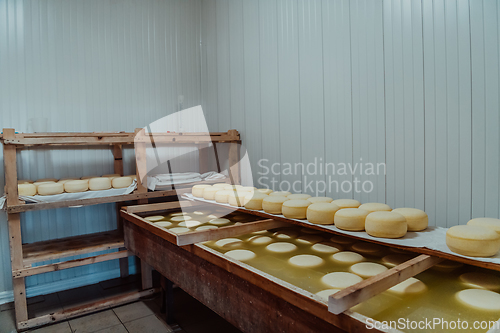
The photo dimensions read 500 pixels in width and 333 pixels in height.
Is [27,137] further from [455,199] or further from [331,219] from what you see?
[455,199]

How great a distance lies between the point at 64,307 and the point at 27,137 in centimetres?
161

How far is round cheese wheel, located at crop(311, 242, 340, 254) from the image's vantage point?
1.67m

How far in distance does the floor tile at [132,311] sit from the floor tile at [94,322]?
5 centimetres

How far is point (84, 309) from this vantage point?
9.05 ft

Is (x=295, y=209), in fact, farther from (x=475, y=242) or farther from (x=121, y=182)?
(x=121, y=182)

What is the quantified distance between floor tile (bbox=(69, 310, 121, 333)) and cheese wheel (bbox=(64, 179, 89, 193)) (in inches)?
44.4

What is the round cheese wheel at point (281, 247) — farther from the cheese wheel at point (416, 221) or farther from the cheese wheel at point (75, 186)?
the cheese wheel at point (75, 186)

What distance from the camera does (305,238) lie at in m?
1.92

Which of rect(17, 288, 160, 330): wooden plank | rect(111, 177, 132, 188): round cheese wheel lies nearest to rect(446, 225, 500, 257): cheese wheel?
rect(111, 177, 132, 188): round cheese wheel

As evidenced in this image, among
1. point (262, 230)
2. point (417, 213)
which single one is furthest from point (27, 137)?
point (417, 213)

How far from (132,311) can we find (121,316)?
4.4 inches

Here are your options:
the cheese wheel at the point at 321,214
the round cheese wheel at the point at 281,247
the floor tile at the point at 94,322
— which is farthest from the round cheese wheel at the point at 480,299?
the floor tile at the point at 94,322

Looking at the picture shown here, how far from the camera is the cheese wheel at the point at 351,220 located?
5.11ft

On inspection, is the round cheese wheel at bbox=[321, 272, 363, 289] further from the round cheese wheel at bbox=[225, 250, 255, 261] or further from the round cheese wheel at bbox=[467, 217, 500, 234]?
the round cheese wheel at bbox=[467, 217, 500, 234]
